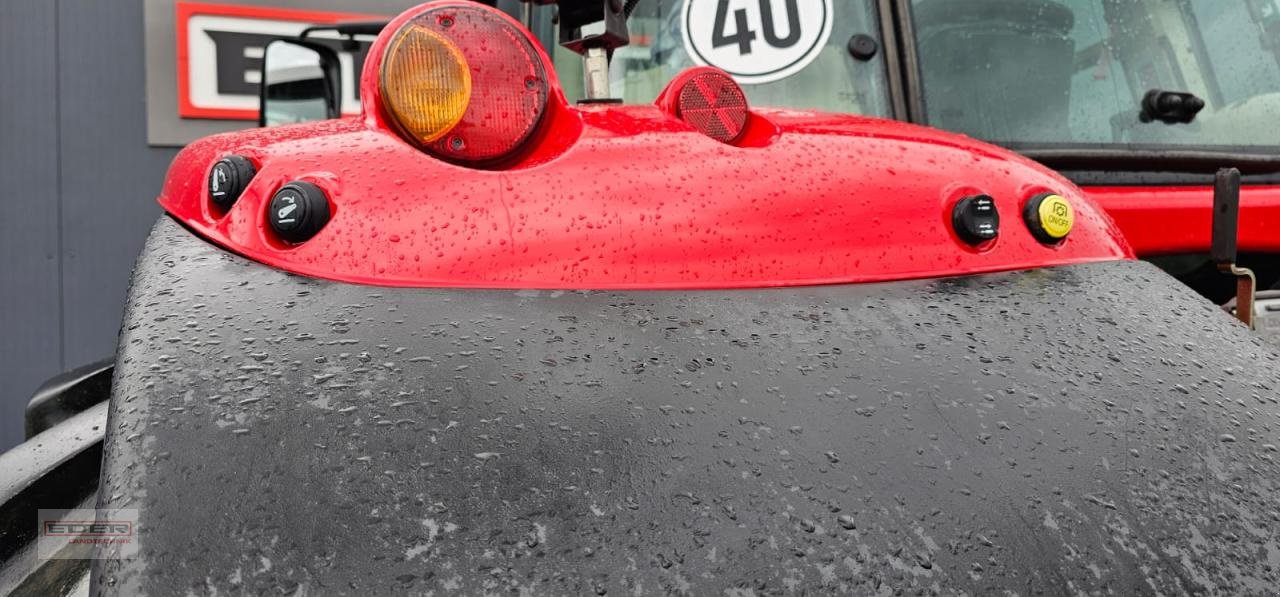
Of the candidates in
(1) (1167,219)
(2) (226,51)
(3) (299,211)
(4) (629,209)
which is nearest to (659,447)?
(4) (629,209)

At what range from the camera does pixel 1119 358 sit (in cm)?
94

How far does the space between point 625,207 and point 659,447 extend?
0.94 ft

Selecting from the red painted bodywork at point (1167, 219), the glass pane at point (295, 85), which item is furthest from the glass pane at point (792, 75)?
the glass pane at point (295, 85)

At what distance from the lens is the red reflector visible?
41.6 inches

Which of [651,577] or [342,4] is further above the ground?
[342,4]

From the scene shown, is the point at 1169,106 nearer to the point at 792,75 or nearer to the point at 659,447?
the point at 792,75

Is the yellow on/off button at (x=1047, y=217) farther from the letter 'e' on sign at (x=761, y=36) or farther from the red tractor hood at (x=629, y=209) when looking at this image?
the letter 'e' on sign at (x=761, y=36)

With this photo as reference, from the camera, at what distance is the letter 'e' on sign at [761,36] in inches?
68.9

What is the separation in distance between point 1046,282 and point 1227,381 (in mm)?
209

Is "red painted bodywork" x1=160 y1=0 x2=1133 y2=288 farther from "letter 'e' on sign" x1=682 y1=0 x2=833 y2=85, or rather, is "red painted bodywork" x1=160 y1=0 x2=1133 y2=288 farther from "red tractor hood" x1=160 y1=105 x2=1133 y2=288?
"letter 'e' on sign" x1=682 y1=0 x2=833 y2=85

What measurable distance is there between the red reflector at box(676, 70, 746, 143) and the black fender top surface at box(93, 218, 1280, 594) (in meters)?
0.23

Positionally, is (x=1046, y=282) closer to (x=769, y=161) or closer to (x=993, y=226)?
(x=993, y=226)

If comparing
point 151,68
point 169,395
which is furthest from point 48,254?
point 169,395

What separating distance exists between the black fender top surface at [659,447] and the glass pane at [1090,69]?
1057 millimetres
